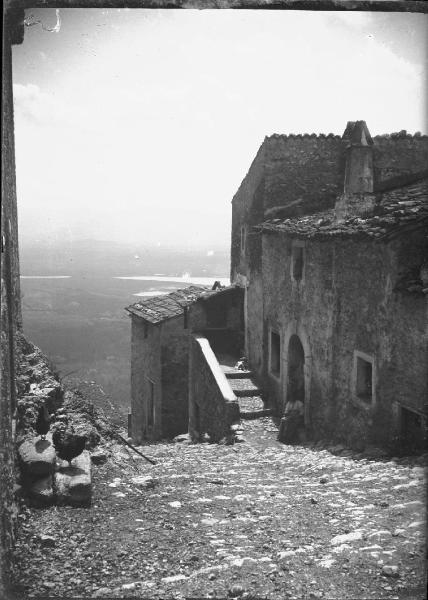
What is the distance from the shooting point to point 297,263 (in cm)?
1285

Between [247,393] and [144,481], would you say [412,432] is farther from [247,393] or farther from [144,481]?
[247,393]

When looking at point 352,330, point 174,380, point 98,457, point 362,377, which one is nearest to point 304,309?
point 352,330

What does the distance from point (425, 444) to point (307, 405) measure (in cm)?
434

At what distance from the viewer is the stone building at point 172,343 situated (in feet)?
55.2

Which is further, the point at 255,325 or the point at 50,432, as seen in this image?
the point at 255,325

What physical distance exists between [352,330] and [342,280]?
1.00m

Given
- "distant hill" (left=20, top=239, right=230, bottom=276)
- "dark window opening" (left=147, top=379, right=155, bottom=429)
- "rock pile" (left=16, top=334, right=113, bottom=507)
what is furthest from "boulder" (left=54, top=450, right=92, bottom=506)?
"distant hill" (left=20, top=239, right=230, bottom=276)

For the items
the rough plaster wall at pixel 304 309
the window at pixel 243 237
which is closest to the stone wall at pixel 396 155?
the rough plaster wall at pixel 304 309

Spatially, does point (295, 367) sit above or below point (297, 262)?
below

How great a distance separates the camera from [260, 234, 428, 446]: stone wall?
27.7 ft

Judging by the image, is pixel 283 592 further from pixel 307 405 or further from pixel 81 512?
pixel 307 405

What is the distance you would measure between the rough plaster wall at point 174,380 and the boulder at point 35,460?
10699mm

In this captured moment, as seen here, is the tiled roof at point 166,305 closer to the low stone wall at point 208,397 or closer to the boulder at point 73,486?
the low stone wall at point 208,397

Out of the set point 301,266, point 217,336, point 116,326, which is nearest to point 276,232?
point 301,266
